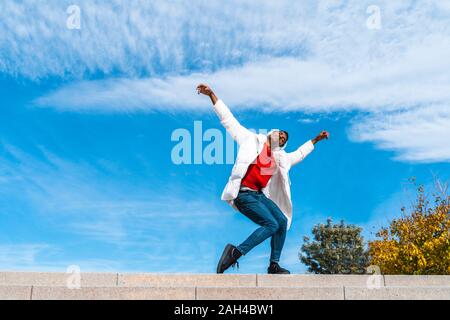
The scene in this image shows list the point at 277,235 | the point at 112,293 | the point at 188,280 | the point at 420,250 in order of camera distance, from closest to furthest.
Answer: the point at 112,293 < the point at 188,280 < the point at 277,235 < the point at 420,250

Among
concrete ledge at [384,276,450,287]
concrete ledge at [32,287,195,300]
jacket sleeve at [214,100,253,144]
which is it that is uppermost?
jacket sleeve at [214,100,253,144]

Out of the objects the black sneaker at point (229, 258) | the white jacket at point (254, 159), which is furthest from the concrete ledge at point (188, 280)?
the white jacket at point (254, 159)

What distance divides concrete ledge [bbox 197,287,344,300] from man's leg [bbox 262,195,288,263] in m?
1.93

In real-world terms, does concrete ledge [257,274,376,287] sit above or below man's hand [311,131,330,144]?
below

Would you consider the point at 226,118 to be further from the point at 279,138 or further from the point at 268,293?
the point at 268,293

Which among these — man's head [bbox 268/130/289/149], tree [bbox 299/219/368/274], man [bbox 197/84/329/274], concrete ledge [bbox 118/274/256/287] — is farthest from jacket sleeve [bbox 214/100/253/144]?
tree [bbox 299/219/368/274]

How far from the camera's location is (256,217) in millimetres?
8445

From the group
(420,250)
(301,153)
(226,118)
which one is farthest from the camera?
(420,250)

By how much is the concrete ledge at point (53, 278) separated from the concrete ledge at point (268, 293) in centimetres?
225

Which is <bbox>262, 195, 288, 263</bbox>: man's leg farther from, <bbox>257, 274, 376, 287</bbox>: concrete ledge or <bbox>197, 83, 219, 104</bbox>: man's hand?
<bbox>197, 83, 219, 104</bbox>: man's hand

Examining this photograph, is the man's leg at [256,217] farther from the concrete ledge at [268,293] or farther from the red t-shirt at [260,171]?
the concrete ledge at [268,293]

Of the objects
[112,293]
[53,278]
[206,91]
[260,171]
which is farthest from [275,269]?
[53,278]

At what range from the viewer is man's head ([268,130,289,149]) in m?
8.95

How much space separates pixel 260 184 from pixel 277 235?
0.92 m
